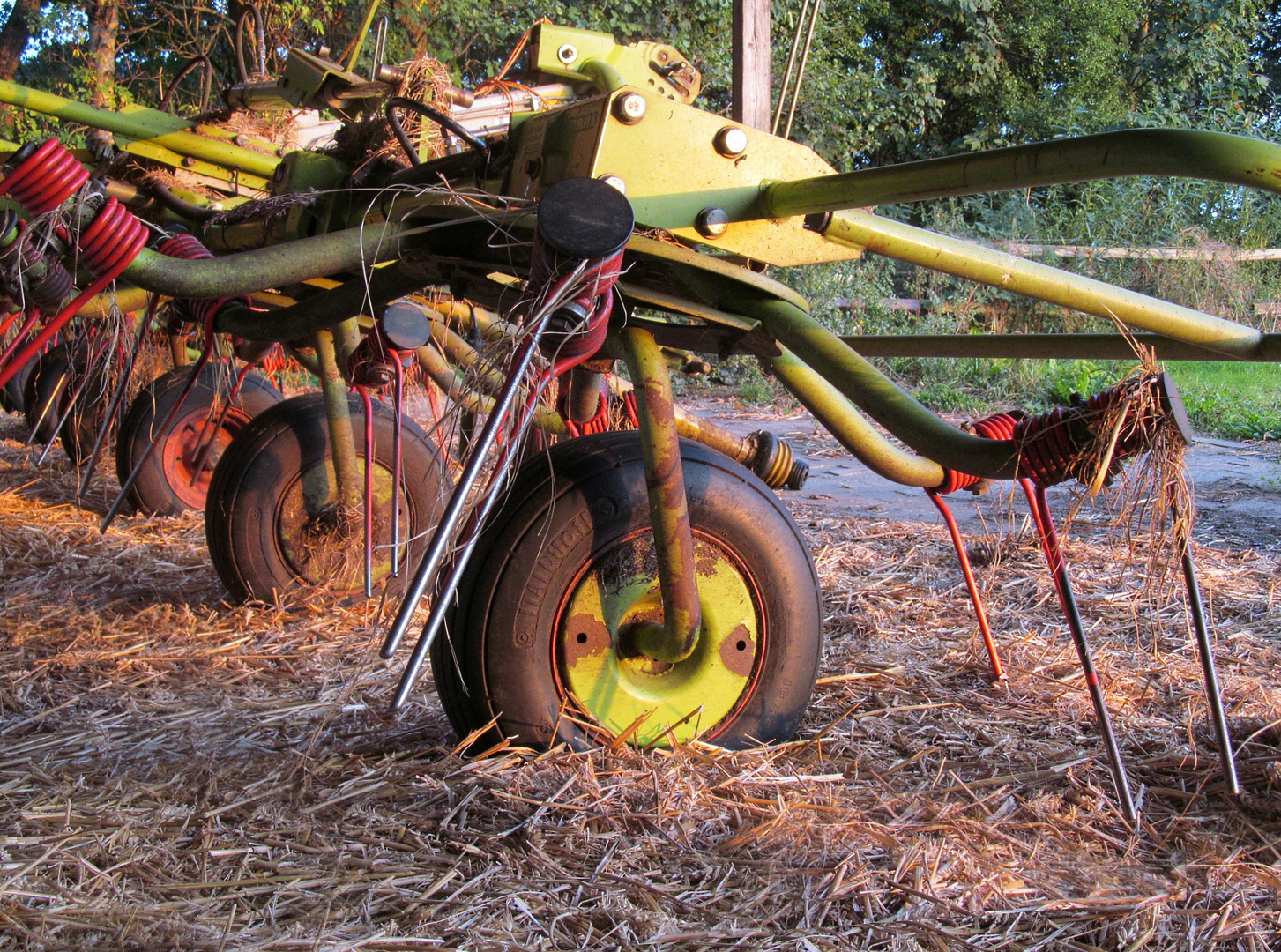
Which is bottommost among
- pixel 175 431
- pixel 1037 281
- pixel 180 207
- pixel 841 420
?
pixel 175 431

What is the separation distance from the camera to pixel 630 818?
1.61 meters

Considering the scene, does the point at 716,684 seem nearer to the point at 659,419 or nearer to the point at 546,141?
the point at 659,419

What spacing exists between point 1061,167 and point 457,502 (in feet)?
2.82

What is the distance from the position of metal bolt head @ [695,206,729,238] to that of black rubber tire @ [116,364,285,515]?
3.10 m

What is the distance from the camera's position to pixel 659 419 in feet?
5.67

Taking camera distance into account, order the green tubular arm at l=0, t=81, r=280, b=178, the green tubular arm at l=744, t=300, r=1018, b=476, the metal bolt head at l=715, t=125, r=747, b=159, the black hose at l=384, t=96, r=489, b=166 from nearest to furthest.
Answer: the green tubular arm at l=744, t=300, r=1018, b=476 < the metal bolt head at l=715, t=125, r=747, b=159 < the black hose at l=384, t=96, r=489, b=166 < the green tubular arm at l=0, t=81, r=280, b=178

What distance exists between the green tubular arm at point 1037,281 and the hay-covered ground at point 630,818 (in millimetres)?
564

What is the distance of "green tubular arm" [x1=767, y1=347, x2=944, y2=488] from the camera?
6.23 ft

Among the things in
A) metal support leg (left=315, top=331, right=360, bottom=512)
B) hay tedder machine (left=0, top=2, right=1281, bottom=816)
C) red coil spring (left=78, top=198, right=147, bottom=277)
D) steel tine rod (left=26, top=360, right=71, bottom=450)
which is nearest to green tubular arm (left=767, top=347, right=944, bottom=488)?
hay tedder machine (left=0, top=2, right=1281, bottom=816)

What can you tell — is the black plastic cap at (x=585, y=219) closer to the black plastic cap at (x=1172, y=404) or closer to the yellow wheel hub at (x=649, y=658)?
the yellow wheel hub at (x=649, y=658)

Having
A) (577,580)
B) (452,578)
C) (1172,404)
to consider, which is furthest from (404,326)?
(1172,404)

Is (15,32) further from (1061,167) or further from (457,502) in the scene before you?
(1061,167)

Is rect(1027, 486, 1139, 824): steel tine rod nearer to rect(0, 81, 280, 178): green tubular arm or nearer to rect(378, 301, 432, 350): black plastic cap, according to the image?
rect(378, 301, 432, 350): black plastic cap

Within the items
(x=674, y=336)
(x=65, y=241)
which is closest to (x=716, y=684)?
(x=674, y=336)
